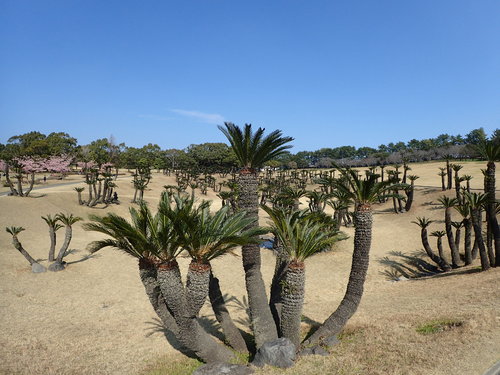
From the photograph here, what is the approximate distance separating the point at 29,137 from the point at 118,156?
24.3m

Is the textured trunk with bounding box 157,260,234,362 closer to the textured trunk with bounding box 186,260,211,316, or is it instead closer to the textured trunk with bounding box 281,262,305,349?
the textured trunk with bounding box 186,260,211,316

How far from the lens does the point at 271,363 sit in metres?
9.30

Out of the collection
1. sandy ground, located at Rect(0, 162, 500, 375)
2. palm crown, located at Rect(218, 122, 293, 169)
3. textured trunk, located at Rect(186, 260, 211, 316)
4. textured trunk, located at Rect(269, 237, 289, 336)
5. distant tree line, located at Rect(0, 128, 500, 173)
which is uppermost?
distant tree line, located at Rect(0, 128, 500, 173)

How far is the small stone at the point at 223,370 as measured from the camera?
890 cm

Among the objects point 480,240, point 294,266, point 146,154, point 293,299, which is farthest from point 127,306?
point 146,154

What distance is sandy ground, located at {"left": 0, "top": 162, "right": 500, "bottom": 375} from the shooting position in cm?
991

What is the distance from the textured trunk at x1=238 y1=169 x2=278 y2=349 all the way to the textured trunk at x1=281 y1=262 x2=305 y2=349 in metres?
0.61

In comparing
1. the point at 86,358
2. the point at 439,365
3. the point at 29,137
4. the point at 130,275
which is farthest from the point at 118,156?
the point at 439,365

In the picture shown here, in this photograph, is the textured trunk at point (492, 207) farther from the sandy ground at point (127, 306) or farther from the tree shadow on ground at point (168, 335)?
the tree shadow on ground at point (168, 335)

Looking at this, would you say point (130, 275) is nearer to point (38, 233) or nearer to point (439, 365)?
point (38, 233)

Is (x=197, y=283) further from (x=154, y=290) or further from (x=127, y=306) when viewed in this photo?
(x=127, y=306)

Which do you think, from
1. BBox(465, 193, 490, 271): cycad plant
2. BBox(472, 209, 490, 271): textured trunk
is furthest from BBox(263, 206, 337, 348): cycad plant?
BBox(465, 193, 490, 271): cycad plant

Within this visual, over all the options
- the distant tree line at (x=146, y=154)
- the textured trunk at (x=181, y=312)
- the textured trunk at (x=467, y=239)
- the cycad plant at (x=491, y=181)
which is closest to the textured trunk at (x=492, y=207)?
the cycad plant at (x=491, y=181)

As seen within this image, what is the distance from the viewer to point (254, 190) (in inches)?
402
